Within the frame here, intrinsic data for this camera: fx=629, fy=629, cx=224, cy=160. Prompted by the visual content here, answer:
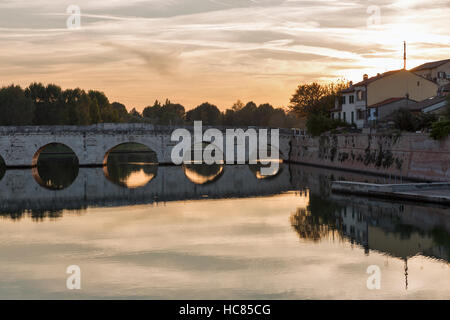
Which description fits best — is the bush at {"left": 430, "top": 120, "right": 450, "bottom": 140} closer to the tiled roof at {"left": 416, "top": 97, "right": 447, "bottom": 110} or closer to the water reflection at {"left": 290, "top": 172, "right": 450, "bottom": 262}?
the water reflection at {"left": 290, "top": 172, "right": 450, "bottom": 262}

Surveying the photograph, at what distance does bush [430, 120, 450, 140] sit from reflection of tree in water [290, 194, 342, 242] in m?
9.42

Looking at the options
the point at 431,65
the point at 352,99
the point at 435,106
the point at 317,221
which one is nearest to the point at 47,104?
the point at 352,99

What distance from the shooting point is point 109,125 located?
68.0 metres

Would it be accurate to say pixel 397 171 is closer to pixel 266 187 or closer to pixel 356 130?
pixel 266 187

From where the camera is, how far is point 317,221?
97.7 ft

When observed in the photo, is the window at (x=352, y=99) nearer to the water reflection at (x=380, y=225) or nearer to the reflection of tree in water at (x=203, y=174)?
the reflection of tree in water at (x=203, y=174)

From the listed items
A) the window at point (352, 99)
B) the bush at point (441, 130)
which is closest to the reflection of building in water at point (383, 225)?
the bush at point (441, 130)

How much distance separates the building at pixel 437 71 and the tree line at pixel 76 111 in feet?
79.2

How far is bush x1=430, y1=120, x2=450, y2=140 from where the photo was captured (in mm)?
39812

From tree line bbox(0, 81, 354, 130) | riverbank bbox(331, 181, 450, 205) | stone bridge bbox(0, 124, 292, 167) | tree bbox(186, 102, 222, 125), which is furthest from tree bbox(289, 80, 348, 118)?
tree bbox(186, 102, 222, 125)

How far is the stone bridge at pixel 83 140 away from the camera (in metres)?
65.9

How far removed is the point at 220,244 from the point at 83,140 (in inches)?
1780
